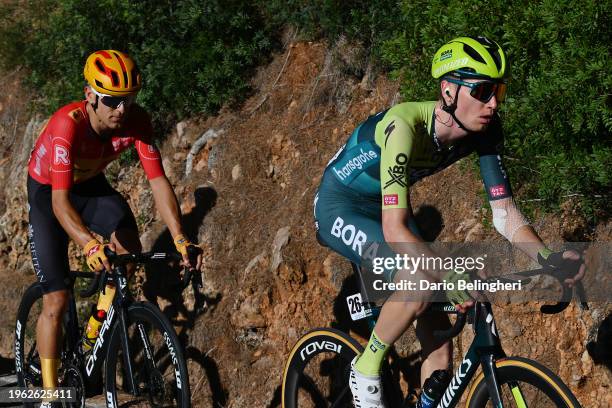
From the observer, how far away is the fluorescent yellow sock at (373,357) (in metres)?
4.57

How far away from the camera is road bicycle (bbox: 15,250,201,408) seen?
18.5 feet

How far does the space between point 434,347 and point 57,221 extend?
126 inches

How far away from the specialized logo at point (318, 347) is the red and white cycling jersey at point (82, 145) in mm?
1959

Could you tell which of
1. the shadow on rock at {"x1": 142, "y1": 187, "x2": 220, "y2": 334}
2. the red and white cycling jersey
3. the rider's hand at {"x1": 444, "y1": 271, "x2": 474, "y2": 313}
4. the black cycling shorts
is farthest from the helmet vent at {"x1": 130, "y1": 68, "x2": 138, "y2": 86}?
the rider's hand at {"x1": 444, "y1": 271, "x2": 474, "y2": 313}

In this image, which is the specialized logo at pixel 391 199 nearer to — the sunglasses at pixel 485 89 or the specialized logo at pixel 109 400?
the sunglasses at pixel 485 89

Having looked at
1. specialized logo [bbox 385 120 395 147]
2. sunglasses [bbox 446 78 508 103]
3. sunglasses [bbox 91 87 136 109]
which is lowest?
specialized logo [bbox 385 120 395 147]

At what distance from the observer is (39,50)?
11.3 meters

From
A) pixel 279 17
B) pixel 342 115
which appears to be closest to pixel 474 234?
pixel 342 115

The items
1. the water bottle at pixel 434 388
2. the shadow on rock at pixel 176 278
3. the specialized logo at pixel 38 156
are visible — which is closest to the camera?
the water bottle at pixel 434 388

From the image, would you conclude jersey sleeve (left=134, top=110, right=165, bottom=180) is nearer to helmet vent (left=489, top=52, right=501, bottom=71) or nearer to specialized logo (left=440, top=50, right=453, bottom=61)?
specialized logo (left=440, top=50, right=453, bottom=61)

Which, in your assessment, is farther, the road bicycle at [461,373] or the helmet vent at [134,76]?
the helmet vent at [134,76]

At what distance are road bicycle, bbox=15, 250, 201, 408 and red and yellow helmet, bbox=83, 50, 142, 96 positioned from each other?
1.19m

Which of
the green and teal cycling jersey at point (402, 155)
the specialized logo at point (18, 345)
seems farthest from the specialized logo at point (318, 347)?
the specialized logo at point (18, 345)

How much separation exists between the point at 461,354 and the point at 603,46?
2279 millimetres
